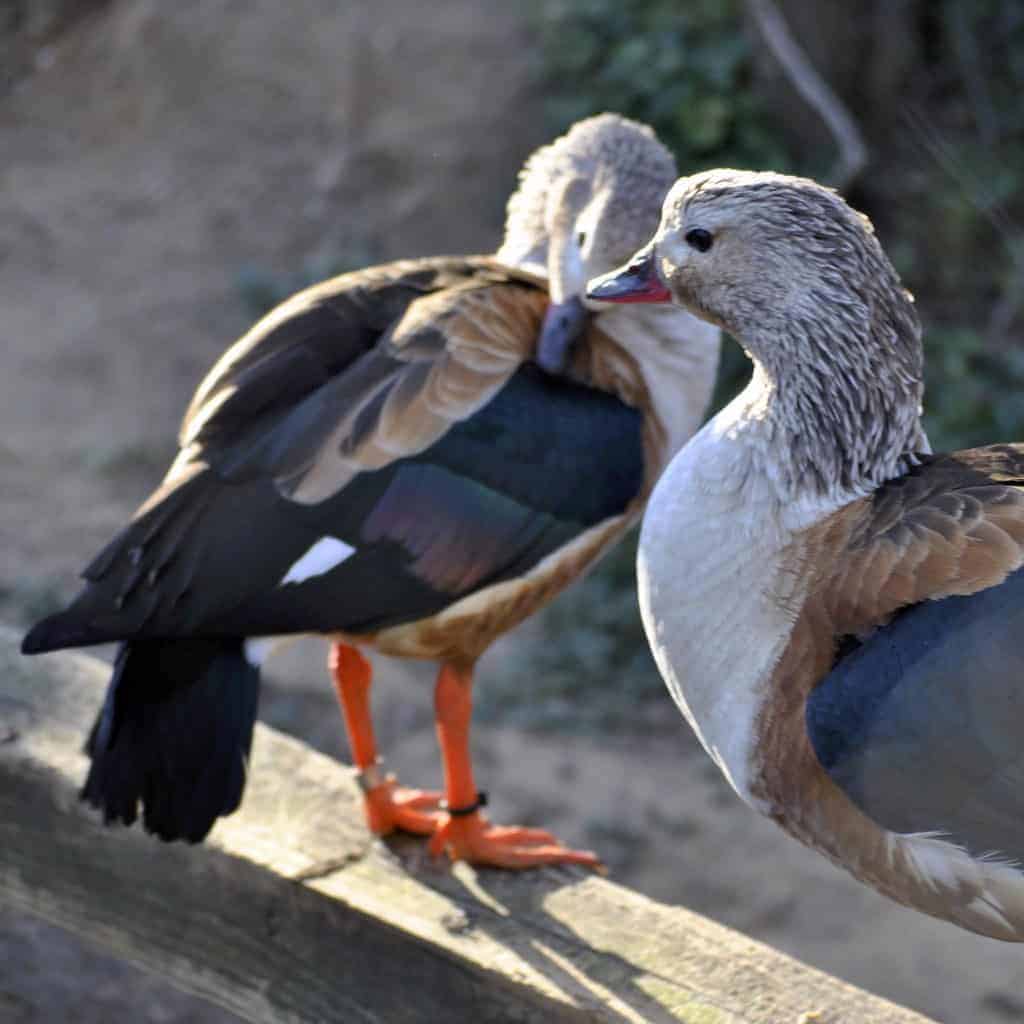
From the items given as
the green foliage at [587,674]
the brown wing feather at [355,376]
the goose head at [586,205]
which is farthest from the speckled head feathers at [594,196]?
the green foliage at [587,674]

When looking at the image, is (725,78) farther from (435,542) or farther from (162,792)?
(162,792)

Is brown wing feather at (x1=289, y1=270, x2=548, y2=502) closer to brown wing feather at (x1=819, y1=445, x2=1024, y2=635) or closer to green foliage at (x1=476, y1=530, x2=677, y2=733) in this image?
brown wing feather at (x1=819, y1=445, x2=1024, y2=635)

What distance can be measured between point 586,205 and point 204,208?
3480mm

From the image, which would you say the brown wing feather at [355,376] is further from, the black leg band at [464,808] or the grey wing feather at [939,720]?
the grey wing feather at [939,720]

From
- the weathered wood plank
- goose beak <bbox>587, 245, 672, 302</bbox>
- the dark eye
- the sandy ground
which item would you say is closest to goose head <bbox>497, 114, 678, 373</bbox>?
goose beak <bbox>587, 245, 672, 302</bbox>

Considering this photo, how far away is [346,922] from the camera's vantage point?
7.09 feet

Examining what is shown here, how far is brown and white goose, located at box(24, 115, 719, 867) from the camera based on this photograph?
2430mm

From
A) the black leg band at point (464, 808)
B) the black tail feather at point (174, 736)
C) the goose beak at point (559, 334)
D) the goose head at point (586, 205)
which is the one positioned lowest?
the black leg band at point (464, 808)

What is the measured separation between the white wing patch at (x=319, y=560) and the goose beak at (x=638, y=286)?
23.2 inches

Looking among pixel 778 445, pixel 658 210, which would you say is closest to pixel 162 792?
pixel 778 445

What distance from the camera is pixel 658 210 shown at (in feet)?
10.6

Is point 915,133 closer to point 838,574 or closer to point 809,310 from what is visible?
point 809,310

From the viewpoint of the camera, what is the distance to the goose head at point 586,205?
3.13 m

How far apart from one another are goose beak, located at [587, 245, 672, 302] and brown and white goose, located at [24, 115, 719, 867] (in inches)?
18.9
